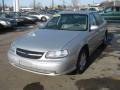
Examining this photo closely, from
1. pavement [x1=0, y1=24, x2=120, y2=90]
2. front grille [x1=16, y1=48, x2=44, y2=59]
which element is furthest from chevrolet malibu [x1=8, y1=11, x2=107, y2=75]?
pavement [x1=0, y1=24, x2=120, y2=90]

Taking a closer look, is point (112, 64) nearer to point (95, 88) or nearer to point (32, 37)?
point (95, 88)

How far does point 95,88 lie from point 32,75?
1.68m

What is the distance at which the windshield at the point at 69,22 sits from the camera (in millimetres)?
6609

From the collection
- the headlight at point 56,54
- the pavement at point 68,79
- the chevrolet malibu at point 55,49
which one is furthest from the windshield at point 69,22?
the headlight at point 56,54

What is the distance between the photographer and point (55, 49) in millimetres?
5176

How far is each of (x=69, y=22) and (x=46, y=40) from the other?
145 centimetres

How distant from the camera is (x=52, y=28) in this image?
6.69m

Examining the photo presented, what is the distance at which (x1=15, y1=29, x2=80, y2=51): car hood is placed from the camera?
526 centimetres

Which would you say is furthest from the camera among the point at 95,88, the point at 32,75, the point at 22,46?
the point at 32,75

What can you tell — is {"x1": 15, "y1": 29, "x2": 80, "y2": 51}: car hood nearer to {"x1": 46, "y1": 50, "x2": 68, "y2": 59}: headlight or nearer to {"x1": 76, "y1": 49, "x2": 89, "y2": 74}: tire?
{"x1": 46, "y1": 50, "x2": 68, "y2": 59}: headlight

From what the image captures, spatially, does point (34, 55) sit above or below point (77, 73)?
above

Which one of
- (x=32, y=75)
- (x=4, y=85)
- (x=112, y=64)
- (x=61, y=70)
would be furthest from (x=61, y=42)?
(x=112, y=64)

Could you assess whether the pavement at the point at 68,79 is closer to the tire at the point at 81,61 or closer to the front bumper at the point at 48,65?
the tire at the point at 81,61

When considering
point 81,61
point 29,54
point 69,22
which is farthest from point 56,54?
point 69,22
